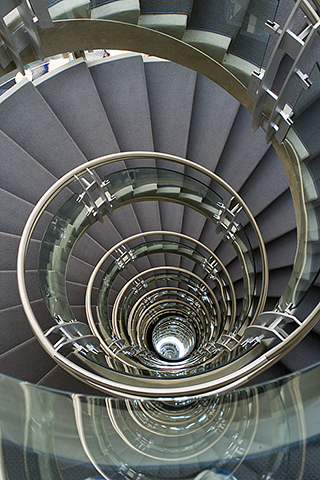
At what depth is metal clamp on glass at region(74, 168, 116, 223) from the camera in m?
3.52

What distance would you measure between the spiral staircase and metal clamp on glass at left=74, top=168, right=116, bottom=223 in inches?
0.9

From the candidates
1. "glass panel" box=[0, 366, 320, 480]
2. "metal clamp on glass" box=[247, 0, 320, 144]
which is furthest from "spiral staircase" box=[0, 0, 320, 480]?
"metal clamp on glass" box=[247, 0, 320, 144]

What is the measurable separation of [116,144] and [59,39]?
5.15ft

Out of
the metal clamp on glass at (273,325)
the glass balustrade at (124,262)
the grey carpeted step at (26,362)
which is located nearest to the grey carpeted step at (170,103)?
the glass balustrade at (124,262)

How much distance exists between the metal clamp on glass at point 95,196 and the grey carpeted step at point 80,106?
0.67 meters

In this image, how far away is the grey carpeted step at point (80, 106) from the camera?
155 inches

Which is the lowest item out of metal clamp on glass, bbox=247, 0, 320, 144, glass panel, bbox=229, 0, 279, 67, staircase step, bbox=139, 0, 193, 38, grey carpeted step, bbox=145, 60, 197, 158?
metal clamp on glass, bbox=247, 0, 320, 144

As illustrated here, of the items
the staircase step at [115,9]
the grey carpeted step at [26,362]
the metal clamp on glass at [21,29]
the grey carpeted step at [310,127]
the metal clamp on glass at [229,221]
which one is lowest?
the grey carpeted step at [26,362]

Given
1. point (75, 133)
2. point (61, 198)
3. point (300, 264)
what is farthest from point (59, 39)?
point (300, 264)

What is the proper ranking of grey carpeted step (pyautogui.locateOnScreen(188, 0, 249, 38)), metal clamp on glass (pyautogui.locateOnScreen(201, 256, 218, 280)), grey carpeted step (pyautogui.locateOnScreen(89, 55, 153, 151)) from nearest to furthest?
grey carpeted step (pyautogui.locateOnScreen(188, 0, 249, 38)), grey carpeted step (pyautogui.locateOnScreen(89, 55, 153, 151)), metal clamp on glass (pyautogui.locateOnScreen(201, 256, 218, 280))

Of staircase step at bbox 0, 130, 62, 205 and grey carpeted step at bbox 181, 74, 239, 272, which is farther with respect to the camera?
grey carpeted step at bbox 181, 74, 239, 272

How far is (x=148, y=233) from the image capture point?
17.5 feet

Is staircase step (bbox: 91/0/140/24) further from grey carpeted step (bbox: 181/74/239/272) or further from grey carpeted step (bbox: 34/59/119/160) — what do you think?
grey carpeted step (bbox: 181/74/239/272)

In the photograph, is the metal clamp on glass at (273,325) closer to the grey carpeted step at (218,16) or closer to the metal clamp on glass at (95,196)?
the metal clamp on glass at (95,196)
